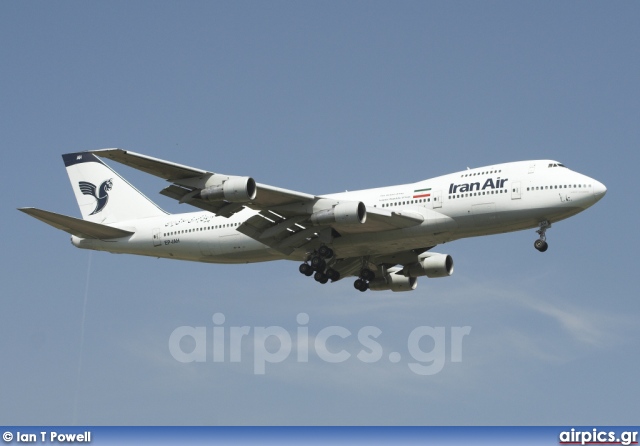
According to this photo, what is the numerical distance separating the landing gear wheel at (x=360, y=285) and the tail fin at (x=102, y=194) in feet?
35.7

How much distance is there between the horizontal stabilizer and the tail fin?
2108 mm

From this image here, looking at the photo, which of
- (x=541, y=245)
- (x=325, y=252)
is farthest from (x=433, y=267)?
(x=541, y=245)

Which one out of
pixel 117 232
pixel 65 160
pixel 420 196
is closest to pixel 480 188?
pixel 420 196

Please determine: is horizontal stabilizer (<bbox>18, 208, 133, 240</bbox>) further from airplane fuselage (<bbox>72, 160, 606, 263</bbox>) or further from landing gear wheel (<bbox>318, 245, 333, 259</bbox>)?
landing gear wheel (<bbox>318, 245, 333, 259</bbox>)

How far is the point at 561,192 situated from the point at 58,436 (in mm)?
23747

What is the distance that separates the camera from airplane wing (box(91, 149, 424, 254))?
153 feet

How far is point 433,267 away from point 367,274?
3.57 metres

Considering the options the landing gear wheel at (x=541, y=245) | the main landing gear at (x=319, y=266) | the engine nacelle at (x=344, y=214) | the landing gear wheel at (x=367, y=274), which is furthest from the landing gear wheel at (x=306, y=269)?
the landing gear wheel at (x=541, y=245)

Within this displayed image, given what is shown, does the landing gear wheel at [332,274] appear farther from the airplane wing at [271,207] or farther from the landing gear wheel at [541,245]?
the landing gear wheel at [541,245]

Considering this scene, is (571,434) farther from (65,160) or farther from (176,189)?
(65,160)

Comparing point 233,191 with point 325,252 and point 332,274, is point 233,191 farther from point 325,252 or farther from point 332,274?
point 332,274

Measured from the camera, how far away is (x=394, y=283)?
57812 mm

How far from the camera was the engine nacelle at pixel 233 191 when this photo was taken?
46.3 m

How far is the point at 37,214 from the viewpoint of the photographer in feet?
167
